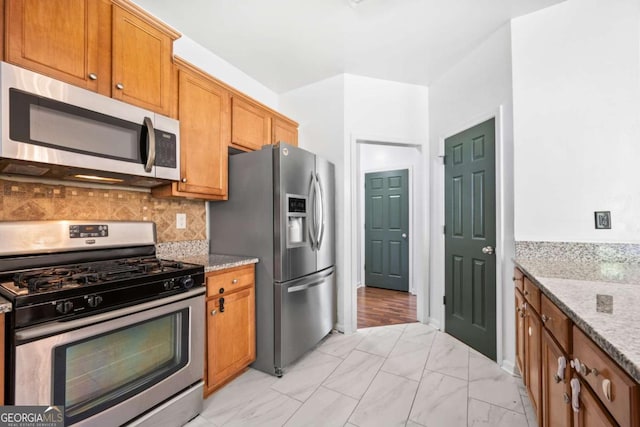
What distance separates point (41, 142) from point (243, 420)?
178 centimetres

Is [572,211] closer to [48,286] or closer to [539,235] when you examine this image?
[539,235]

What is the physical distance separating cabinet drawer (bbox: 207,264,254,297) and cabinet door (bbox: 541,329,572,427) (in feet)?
5.79

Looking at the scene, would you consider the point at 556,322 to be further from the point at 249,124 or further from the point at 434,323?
the point at 249,124

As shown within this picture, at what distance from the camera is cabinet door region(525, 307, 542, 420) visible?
4.25 feet

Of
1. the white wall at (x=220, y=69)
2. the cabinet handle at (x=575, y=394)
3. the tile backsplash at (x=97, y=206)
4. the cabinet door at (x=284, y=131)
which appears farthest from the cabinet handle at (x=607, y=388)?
the white wall at (x=220, y=69)

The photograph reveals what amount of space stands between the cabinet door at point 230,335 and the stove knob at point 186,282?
27cm

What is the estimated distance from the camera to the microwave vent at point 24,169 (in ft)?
4.11

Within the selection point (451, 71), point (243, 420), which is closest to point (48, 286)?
point (243, 420)

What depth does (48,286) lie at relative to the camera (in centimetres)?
110

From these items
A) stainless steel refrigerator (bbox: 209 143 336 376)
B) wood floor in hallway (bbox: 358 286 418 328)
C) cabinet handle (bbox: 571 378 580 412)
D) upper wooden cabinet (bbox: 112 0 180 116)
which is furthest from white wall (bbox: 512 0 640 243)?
upper wooden cabinet (bbox: 112 0 180 116)

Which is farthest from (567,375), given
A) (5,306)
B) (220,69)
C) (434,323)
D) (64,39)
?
(220,69)

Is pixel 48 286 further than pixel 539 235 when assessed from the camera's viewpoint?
No

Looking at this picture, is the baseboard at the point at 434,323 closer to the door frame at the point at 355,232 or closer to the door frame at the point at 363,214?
the door frame at the point at 355,232

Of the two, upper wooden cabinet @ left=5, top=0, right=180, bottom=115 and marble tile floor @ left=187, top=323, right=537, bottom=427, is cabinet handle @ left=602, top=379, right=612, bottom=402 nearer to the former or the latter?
marble tile floor @ left=187, top=323, right=537, bottom=427
